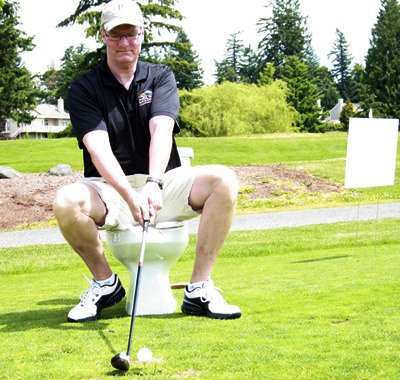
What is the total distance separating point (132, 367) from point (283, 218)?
12.7 meters

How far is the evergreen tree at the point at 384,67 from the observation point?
240 ft

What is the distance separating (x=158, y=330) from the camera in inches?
145

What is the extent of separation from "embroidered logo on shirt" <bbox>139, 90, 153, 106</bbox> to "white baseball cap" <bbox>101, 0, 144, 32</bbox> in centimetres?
40

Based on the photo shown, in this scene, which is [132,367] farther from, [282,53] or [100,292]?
[282,53]

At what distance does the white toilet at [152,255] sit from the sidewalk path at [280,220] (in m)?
8.32

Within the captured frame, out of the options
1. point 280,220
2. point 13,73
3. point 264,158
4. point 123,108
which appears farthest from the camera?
point 13,73

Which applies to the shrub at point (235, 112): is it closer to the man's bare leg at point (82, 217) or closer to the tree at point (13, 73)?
the tree at point (13, 73)

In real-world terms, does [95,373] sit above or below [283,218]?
above

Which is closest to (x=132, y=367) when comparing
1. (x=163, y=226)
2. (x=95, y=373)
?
(x=95, y=373)

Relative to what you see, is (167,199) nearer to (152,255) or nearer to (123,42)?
(152,255)

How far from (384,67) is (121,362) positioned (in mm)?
75654

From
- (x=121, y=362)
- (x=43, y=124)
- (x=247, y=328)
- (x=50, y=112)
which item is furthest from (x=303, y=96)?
(x=121, y=362)

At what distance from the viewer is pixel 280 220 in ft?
49.6

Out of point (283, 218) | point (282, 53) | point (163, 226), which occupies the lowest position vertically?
point (283, 218)
